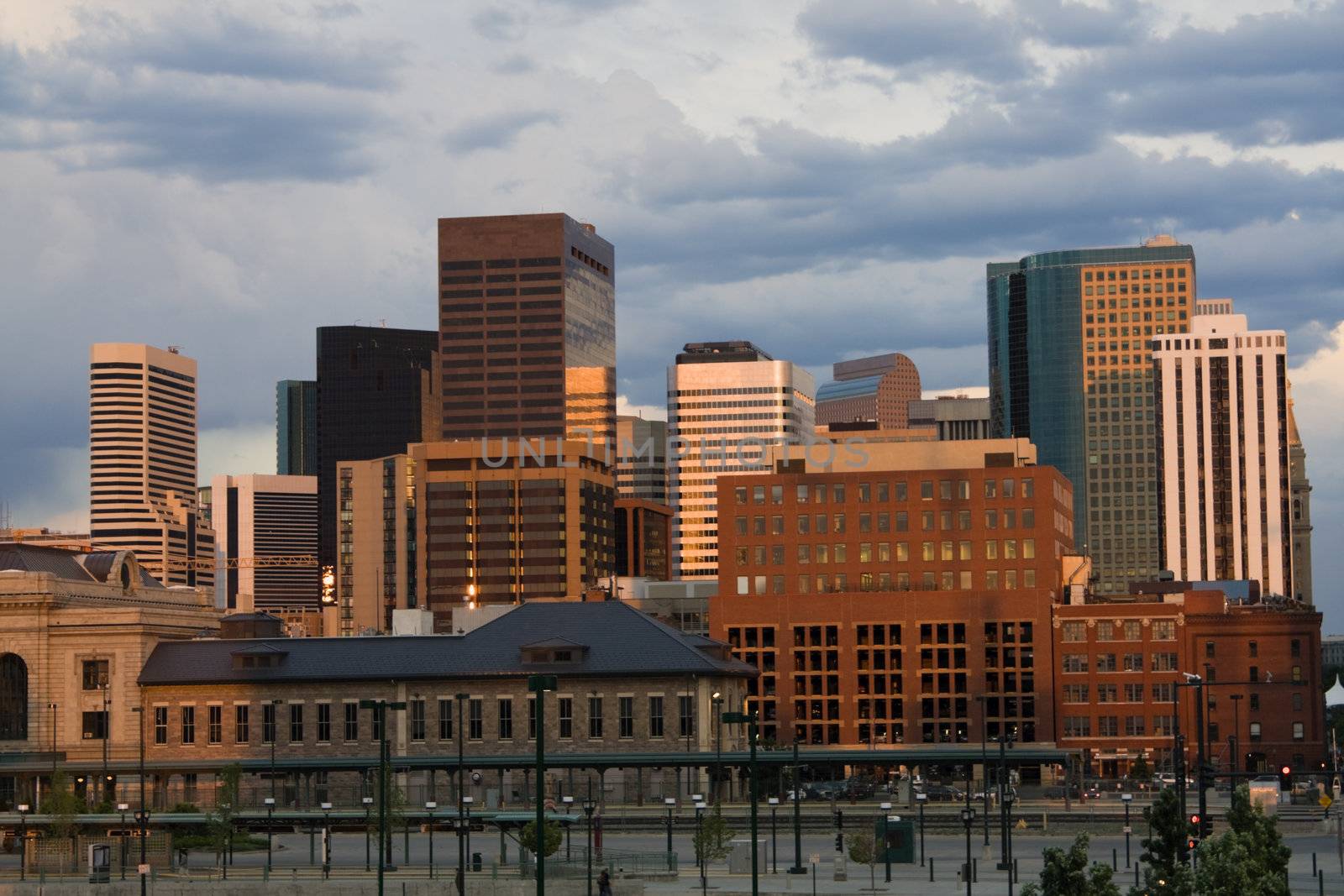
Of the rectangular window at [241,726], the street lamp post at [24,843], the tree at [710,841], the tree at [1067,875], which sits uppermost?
the tree at [1067,875]

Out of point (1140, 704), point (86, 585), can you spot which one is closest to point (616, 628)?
point (86, 585)

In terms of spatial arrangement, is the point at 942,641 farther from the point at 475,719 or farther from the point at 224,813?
the point at 224,813

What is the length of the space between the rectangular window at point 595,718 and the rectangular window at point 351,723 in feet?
54.8

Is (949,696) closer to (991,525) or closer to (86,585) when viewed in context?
(991,525)

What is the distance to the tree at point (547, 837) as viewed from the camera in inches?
3297

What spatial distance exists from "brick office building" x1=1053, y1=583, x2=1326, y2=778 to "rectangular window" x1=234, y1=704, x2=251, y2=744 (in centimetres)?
7917

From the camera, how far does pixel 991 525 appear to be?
199125 mm

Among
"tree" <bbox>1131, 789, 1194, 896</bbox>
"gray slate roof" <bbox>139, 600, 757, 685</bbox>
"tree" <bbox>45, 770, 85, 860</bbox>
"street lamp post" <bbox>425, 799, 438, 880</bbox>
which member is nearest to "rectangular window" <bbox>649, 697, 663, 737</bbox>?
"gray slate roof" <bbox>139, 600, 757, 685</bbox>

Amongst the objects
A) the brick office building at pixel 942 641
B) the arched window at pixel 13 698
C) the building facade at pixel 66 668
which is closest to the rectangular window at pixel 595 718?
the building facade at pixel 66 668

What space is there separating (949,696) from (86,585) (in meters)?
80.6

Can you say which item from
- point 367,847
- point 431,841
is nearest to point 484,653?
point 367,847

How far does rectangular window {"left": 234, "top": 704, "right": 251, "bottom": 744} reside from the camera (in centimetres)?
14988

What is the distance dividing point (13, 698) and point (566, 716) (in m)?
40.8

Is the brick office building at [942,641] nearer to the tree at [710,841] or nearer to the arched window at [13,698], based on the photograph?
the arched window at [13,698]
